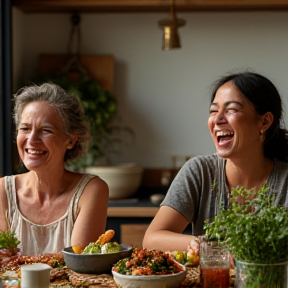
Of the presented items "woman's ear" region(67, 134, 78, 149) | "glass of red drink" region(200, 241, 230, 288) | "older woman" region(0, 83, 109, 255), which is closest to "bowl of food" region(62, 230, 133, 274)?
"glass of red drink" region(200, 241, 230, 288)

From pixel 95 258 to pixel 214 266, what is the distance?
0.37 m

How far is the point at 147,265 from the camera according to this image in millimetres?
1844

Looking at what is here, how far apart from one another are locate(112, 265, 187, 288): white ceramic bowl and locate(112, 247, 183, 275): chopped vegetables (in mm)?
20

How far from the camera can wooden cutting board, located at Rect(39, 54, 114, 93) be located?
15.2 ft

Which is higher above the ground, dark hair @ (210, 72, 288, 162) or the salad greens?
dark hair @ (210, 72, 288, 162)

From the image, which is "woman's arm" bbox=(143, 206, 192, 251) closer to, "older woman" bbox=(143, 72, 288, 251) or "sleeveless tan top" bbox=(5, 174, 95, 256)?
"older woman" bbox=(143, 72, 288, 251)

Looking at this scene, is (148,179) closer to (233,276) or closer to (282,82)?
(282,82)

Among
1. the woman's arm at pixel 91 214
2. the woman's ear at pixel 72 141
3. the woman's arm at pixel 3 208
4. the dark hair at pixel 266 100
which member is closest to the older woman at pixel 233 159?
the dark hair at pixel 266 100

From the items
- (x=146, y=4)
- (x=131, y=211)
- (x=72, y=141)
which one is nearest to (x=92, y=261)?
(x=72, y=141)

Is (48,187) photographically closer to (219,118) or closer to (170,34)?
(219,118)

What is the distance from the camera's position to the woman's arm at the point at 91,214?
2.56m

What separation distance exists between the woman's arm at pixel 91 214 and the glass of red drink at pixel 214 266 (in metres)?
0.78

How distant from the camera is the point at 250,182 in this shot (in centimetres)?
267

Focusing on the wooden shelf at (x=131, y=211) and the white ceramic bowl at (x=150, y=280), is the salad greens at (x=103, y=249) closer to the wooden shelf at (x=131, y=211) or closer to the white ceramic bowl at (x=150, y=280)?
the white ceramic bowl at (x=150, y=280)
